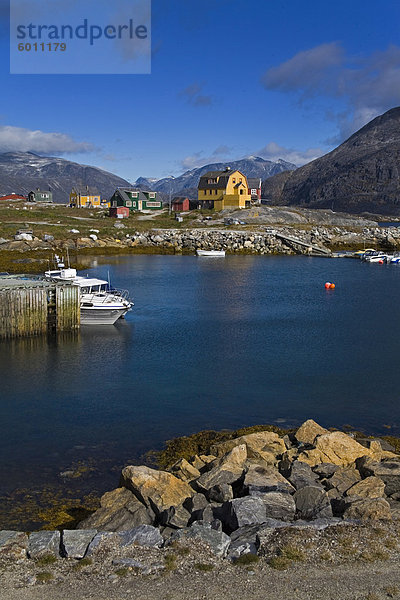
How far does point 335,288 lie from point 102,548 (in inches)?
2305

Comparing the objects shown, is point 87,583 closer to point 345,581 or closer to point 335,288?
point 345,581

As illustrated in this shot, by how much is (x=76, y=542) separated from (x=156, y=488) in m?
2.96

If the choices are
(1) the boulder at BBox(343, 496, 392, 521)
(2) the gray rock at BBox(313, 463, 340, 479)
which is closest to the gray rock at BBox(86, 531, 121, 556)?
(1) the boulder at BBox(343, 496, 392, 521)

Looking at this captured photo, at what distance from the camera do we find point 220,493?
637 inches

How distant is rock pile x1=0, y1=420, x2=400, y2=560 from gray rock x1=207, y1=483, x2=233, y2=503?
3 cm

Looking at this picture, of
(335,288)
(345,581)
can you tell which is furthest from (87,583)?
(335,288)

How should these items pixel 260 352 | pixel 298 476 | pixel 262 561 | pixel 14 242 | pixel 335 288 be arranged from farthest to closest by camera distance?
1. pixel 14 242
2. pixel 335 288
3. pixel 260 352
4. pixel 298 476
5. pixel 262 561

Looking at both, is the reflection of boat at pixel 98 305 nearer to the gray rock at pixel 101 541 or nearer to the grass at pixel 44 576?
the gray rock at pixel 101 541

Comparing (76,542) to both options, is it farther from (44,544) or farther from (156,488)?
(156,488)

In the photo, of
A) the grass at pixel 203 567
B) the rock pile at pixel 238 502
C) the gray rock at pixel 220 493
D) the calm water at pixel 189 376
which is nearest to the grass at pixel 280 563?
the rock pile at pixel 238 502

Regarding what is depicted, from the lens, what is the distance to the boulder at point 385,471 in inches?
669

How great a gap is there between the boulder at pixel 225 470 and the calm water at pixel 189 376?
16.1 feet

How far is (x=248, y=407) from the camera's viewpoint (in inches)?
1131

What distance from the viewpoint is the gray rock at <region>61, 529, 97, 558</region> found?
13648mm
